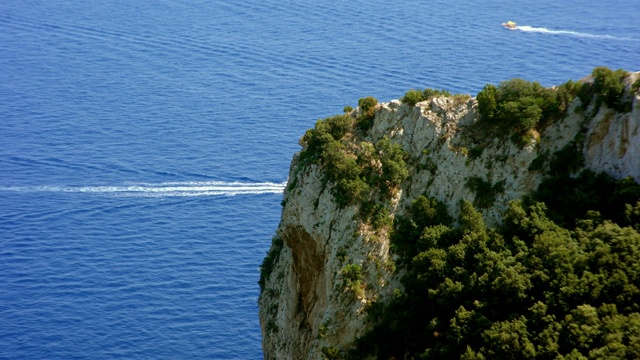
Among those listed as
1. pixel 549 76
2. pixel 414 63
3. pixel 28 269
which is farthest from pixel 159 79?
pixel 549 76

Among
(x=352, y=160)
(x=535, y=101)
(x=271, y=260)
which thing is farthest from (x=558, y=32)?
(x=535, y=101)

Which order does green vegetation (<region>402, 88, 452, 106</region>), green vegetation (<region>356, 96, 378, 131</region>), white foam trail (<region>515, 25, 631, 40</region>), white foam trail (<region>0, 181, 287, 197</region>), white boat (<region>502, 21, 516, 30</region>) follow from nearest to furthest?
green vegetation (<region>402, 88, 452, 106</region>) < green vegetation (<region>356, 96, 378, 131</region>) < white foam trail (<region>0, 181, 287, 197</region>) < white foam trail (<region>515, 25, 631, 40</region>) < white boat (<region>502, 21, 516, 30</region>)

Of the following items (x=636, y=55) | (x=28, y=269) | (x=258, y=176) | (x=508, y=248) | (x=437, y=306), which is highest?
(x=636, y=55)

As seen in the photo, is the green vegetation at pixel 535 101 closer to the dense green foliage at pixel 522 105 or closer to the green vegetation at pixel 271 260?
the dense green foliage at pixel 522 105

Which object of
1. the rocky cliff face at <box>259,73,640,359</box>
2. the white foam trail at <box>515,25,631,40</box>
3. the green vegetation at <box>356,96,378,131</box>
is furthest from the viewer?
the white foam trail at <box>515,25,631,40</box>

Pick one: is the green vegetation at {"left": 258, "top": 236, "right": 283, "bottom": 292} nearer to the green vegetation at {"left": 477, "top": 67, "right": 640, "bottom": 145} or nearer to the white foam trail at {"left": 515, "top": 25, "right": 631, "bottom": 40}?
the green vegetation at {"left": 477, "top": 67, "right": 640, "bottom": 145}

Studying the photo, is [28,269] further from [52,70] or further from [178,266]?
[52,70]

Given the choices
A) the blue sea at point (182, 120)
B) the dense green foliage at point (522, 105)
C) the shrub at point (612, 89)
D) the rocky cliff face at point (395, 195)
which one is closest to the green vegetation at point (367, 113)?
the rocky cliff face at point (395, 195)

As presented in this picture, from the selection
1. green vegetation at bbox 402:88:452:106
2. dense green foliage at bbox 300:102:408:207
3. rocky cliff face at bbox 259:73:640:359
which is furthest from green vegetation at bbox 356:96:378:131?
green vegetation at bbox 402:88:452:106
